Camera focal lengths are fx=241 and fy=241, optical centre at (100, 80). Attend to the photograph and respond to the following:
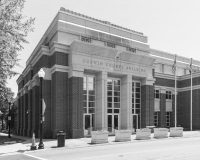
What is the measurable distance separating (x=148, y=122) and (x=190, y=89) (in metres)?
13.1

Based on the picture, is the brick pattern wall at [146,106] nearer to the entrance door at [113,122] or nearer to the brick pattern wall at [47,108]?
the entrance door at [113,122]

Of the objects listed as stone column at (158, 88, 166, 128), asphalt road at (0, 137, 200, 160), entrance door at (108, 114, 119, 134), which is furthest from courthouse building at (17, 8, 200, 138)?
asphalt road at (0, 137, 200, 160)

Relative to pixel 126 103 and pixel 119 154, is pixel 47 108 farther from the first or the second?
pixel 119 154

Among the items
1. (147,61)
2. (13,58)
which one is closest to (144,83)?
(147,61)

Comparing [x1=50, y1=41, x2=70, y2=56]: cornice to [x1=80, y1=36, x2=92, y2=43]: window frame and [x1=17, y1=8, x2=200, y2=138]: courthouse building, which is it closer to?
[x1=17, y1=8, x2=200, y2=138]: courthouse building

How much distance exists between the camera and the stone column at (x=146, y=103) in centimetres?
3031

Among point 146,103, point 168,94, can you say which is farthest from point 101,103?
point 168,94

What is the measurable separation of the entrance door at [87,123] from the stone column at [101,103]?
2.56 feet

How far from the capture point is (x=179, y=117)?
4053cm

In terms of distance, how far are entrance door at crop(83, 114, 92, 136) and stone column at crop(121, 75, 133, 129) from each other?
441 centimetres

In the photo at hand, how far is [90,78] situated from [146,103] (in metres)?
8.24

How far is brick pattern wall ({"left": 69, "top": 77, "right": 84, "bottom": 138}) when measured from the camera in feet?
79.0

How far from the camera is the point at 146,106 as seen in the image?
1201 inches

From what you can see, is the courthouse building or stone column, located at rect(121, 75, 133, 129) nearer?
the courthouse building
